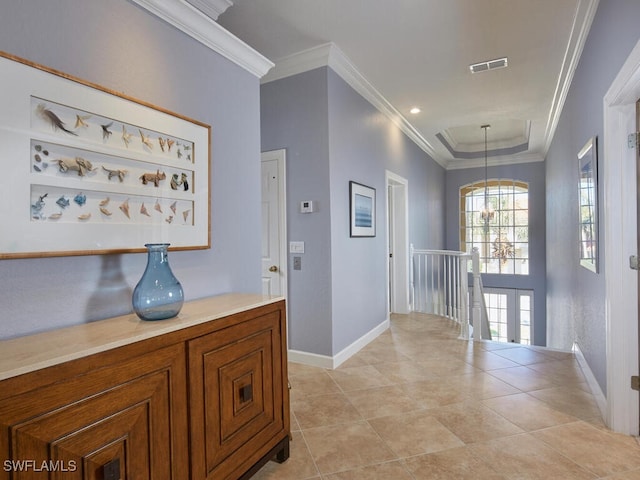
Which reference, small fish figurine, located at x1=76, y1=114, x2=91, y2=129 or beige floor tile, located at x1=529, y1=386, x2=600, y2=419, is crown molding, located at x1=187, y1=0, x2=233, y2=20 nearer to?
small fish figurine, located at x1=76, y1=114, x2=91, y2=129

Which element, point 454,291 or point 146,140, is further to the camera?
point 454,291

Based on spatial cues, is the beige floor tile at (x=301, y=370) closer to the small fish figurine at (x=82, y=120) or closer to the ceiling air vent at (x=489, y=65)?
the small fish figurine at (x=82, y=120)

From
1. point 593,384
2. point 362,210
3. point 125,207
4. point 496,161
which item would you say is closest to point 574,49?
point 362,210

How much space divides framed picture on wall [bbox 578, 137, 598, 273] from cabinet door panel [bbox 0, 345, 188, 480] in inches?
107

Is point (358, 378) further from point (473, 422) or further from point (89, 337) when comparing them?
point (89, 337)

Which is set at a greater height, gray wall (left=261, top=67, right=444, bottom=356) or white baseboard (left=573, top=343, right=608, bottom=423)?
gray wall (left=261, top=67, right=444, bottom=356)

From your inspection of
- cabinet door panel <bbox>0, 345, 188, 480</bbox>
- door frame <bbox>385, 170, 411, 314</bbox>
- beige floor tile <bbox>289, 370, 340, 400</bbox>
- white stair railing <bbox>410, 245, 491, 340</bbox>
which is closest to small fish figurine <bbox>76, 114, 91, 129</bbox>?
cabinet door panel <bbox>0, 345, 188, 480</bbox>

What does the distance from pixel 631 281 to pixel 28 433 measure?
8.83ft

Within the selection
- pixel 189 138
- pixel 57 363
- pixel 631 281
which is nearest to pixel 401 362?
pixel 631 281

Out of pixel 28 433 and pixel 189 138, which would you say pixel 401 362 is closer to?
pixel 189 138

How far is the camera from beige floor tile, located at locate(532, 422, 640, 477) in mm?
1722

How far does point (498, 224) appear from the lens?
24.2ft

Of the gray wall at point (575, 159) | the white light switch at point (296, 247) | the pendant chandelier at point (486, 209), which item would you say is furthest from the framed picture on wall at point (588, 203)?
the pendant chandelier at point (486, 209)

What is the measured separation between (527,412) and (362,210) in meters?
2.18
